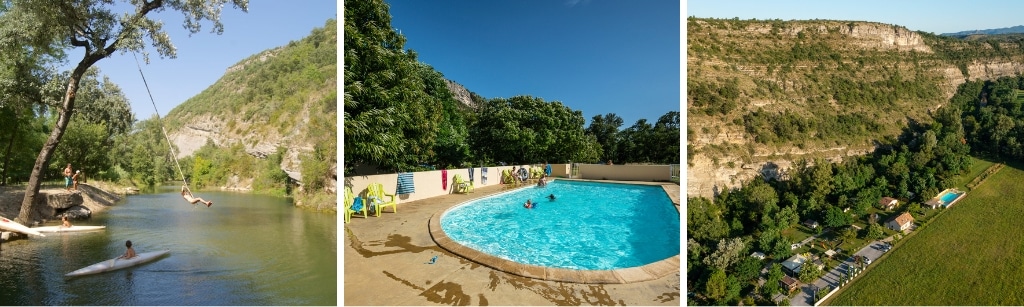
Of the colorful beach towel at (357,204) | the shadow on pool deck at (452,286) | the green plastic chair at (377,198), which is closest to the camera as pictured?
the shadow on pool deck at (452,286)

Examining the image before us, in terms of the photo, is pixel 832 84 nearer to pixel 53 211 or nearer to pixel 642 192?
pixel 642 192

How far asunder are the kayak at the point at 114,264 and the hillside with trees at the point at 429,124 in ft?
8.85

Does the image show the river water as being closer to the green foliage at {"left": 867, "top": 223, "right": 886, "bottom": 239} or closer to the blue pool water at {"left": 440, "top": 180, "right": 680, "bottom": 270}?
the blue pool water at {"left": 440, "top": 180, "right": 680, "bottom": 270}

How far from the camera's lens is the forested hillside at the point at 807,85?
33844 millimetres

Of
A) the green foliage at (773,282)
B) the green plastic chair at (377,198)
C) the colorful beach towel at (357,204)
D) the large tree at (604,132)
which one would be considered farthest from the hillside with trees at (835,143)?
the colorful beach towel at (357,204)

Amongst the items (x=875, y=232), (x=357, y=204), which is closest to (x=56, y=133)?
(x=357, y=204)

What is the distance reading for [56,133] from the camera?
17.1ft

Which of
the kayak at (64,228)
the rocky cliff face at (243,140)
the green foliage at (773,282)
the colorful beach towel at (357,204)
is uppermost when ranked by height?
the rocky cliff face at (243,140)

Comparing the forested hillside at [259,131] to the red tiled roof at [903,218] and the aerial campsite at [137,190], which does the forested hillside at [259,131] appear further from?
the red tiled roof at [903,218]

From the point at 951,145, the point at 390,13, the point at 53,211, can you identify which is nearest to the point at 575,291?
the point at 390,13

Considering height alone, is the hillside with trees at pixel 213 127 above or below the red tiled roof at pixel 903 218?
above

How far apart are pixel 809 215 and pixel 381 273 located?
33736mm

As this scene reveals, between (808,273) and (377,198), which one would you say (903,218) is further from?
(377,198)

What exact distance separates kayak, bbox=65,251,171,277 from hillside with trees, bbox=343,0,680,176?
270 centimetres
